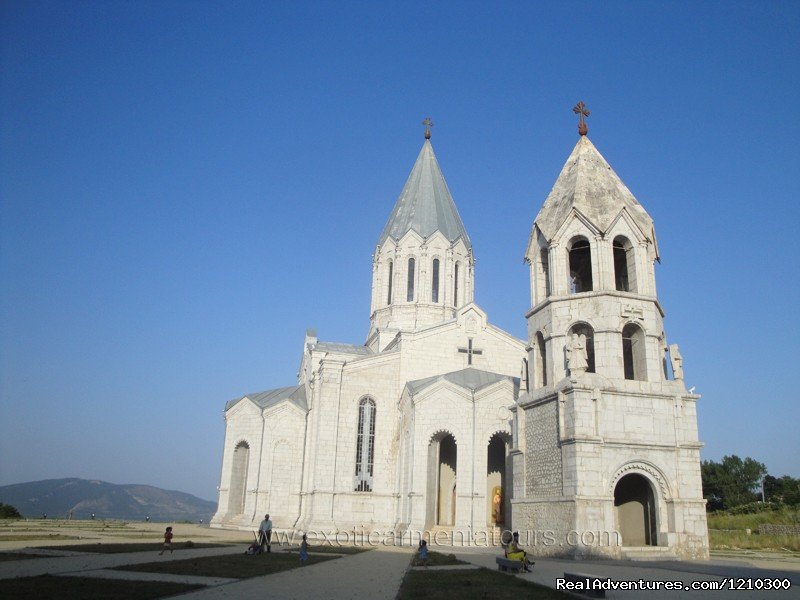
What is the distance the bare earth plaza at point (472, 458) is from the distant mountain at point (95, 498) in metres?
125

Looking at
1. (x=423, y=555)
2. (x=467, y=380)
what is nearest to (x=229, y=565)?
(x=423, y=555)

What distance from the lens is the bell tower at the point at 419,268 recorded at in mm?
32781

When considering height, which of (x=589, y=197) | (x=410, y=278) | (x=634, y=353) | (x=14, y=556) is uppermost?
(x=410, y=278)

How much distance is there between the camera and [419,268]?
1319 inches

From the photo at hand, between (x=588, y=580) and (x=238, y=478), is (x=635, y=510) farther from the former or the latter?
(x=238, y=478)

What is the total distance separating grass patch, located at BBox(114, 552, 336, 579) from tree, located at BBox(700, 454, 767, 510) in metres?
43.2

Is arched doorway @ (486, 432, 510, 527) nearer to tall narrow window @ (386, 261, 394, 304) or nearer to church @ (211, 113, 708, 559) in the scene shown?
church @ (211, 113, 708, 559)

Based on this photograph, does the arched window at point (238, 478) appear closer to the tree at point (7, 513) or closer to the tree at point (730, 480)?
the tree at point (7, 513)

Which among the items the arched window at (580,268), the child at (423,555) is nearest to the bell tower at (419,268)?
the arched window at (580,268)

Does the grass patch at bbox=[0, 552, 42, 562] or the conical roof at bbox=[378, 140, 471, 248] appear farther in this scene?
the conical roof at bbox=[378, 140, 471, 248]

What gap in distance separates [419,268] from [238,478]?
548 inches

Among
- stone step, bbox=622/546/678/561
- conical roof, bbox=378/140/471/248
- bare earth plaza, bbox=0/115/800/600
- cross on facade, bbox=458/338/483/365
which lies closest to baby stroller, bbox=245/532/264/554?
bare earth plaza, bbox=0/115/800/600

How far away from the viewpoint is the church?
49.9 ft

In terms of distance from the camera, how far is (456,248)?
113 ft
